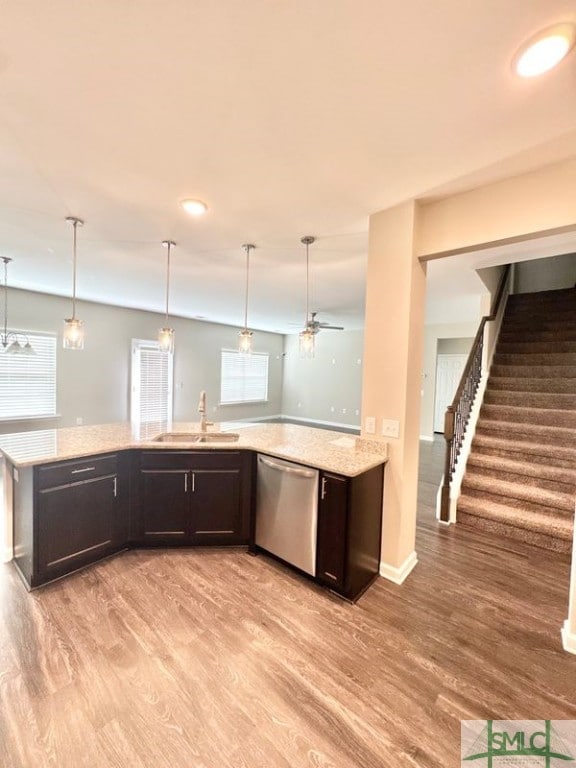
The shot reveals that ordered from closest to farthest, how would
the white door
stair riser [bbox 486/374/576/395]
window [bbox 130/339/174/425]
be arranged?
stair riser [bbox 486/374/576/395], window [bbox 130/339/174/425], the white door

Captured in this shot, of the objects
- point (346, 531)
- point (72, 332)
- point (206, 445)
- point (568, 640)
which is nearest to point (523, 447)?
point (568, 640)

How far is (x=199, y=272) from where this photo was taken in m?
4.08

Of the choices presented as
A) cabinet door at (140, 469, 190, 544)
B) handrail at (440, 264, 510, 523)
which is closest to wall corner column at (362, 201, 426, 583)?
handrail at (440, 264, 510, 523)

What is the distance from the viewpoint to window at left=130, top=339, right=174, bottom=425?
679cm

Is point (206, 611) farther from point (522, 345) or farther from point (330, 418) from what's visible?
point (330, 418)

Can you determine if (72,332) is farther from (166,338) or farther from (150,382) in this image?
(150,382)

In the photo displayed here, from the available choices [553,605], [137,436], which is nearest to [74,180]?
[137,436]

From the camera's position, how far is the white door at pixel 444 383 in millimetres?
7845

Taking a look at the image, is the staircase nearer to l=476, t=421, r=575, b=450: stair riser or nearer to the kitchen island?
l=476, t=421, r=575, b=450: stair riser

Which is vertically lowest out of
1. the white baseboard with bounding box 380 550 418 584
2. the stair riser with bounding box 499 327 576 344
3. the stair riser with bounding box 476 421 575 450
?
the white baseboard with bounding box 380 550 418 584

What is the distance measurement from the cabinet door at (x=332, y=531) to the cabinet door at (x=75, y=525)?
1.64 meters

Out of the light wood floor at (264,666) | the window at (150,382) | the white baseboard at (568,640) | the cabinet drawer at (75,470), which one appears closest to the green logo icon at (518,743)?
the light wood floor at (264,666)

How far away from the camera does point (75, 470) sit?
7.63ft

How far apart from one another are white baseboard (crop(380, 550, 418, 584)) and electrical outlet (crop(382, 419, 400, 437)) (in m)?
1.01
